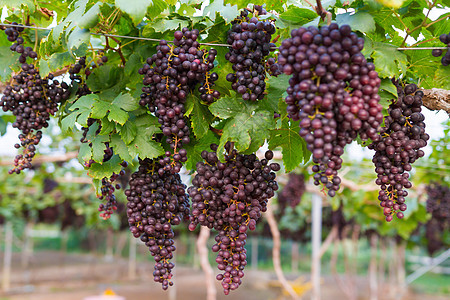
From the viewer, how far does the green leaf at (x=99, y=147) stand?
184cm

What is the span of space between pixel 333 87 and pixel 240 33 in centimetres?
56

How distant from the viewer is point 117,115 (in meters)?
1.77

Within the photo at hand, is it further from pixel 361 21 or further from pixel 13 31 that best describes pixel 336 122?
pixel 13 31

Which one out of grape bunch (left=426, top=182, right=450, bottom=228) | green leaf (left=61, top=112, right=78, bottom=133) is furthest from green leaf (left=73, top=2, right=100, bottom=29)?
grape bunch (left=426, top=182, right=450, bottom=228)

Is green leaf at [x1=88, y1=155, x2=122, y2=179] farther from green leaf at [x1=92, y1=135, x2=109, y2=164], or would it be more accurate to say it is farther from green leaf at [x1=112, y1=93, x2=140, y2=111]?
green leaf at [x1=112, y1=93, x2=140, y2=111]

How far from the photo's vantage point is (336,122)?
1.27 meters

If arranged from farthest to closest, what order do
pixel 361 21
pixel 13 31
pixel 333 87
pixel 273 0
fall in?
pixel 13 31
pixel 273 0
pixel 361 21
pixel 333 87

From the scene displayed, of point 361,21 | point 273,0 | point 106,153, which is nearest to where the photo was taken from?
point 361,21

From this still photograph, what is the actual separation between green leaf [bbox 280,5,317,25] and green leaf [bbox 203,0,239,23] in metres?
0.20

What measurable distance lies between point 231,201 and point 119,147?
2.05ft

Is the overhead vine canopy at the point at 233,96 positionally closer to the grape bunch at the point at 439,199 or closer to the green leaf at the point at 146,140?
the green leaf at the point at 146,140

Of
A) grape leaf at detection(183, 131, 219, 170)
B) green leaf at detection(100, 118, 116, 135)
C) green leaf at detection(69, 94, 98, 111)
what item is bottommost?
grape leaf at detection(183, 131, 219, 170)

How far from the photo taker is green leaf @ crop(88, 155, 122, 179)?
75.6 inches

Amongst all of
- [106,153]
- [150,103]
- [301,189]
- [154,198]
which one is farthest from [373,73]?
[301,189]
